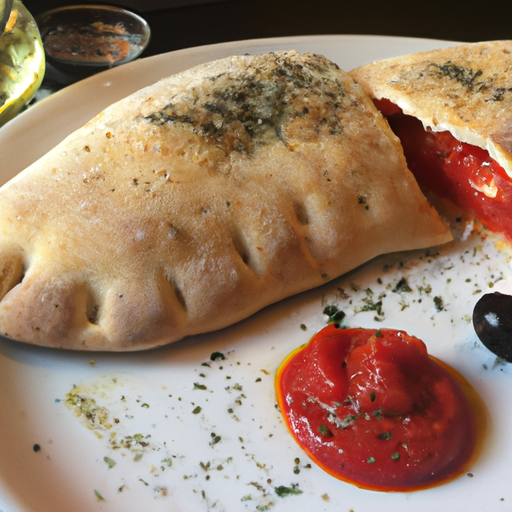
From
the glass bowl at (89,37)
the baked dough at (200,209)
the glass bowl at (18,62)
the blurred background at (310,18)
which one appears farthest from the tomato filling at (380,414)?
the blurred background at (310,18)

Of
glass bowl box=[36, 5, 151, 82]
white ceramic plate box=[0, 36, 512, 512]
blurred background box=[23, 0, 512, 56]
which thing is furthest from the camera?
blurred background box=[23, 0, 512, 56]

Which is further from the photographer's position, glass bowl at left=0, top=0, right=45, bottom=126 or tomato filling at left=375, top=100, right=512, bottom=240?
glass bowl at left=0, top=0, right=45, bottom=126

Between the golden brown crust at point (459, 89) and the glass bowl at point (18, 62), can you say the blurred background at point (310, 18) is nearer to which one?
the glass bowl at point (18, 62)

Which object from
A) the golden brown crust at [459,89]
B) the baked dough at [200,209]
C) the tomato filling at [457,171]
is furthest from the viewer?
the tomato filling at [457,171]

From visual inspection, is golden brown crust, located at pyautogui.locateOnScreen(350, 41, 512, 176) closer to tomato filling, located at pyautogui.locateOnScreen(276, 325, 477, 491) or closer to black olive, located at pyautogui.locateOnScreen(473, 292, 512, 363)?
black olive, located at pyautogui.locateOnScreen(473, 292, 512, 363)

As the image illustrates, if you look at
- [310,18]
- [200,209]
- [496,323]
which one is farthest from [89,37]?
[496,323]

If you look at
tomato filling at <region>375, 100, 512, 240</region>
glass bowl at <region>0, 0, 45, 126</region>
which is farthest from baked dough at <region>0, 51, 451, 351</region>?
glass bowl at <region>0, 0, 45, 126</region>
